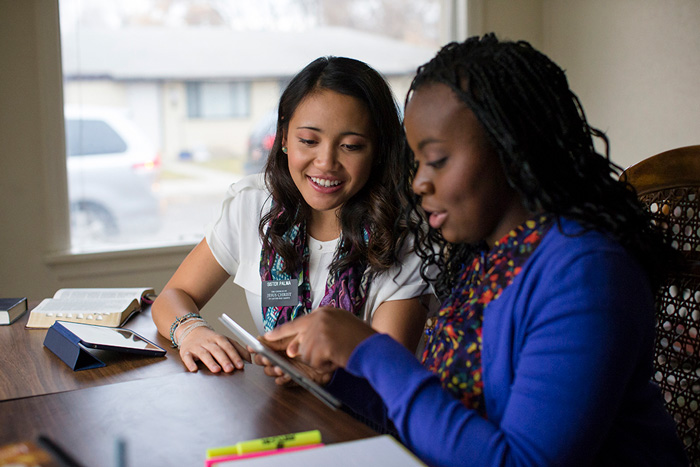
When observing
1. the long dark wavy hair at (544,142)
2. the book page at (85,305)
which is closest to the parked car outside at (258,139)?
the book page at (85,305)

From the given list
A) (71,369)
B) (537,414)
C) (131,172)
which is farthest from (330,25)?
(537,414)

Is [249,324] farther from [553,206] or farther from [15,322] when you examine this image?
[553,206]

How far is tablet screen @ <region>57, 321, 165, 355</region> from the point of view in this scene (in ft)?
4.34

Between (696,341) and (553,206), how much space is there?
1.66ft

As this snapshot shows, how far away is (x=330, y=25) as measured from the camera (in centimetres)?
350

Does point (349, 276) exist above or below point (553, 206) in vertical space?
below

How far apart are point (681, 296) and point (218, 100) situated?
8.46 ft

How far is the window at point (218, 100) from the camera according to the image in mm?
3311

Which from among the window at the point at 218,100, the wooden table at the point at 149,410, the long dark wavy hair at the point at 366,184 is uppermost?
the window at the point at 218,100

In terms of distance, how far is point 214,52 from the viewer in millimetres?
3307

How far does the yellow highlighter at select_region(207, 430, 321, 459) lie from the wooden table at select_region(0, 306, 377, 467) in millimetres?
45

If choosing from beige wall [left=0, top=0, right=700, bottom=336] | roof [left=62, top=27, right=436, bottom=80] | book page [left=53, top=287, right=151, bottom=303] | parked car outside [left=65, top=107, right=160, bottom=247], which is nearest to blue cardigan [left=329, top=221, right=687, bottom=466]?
book page [left=53, top=287, right=151, bottom=303]

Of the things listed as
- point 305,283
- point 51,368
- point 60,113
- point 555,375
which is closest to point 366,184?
point 305,283

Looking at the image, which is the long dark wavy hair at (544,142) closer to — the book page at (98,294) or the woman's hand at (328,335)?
the woman's hand at (328,335)
